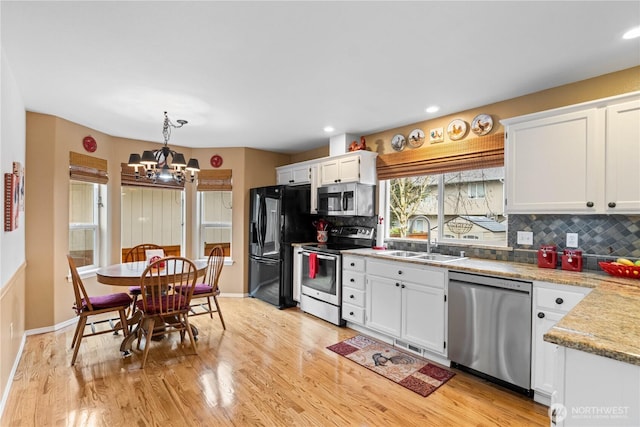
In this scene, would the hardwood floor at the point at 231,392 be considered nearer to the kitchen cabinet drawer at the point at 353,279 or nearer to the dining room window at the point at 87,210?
the kitchen cabinet drawer at the point at 353,279

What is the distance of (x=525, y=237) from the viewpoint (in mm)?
2797

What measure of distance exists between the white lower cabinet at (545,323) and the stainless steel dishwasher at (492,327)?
42 millimetres

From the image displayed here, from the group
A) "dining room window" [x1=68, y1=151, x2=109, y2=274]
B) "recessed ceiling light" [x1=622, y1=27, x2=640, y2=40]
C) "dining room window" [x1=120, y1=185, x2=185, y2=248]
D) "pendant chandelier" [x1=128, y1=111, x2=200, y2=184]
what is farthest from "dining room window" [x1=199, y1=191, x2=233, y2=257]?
"recessed ceiling light" [x1=622, y1=27, x2=640, y2=40]

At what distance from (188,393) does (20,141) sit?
2830 millimetres

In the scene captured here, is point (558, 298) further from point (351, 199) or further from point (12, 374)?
point (12, 374)

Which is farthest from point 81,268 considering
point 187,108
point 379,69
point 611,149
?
point 611,149

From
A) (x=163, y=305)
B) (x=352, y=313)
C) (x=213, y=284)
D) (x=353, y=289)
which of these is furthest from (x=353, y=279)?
(x=163, y=305)

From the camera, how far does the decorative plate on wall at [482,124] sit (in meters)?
3.03

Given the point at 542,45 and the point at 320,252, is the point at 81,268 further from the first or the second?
the point at 542,45

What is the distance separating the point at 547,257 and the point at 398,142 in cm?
198

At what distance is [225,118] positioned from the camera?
11.7 feet

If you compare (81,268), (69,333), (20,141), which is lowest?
(69,333)

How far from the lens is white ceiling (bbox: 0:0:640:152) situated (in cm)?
169

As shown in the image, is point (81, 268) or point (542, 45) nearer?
point (542, 45)
